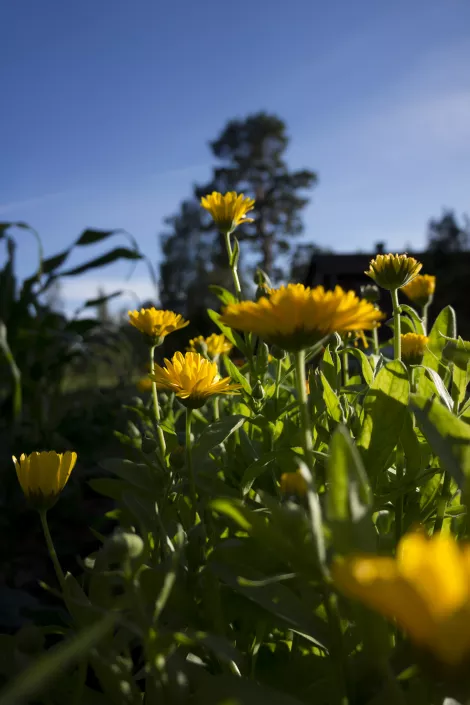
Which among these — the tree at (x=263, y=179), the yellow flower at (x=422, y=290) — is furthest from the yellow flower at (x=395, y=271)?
the tree at (x=263, y=179)

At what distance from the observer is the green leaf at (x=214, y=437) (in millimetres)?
587

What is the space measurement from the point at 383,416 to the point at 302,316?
23 centimetres

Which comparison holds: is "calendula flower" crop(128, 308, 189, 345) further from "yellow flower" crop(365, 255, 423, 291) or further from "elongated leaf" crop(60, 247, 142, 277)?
"elongated leaf" crop(60, 247, 142, 277)

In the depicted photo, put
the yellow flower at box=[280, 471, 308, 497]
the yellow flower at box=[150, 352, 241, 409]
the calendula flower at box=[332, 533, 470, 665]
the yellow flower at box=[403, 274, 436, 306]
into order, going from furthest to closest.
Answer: the yellow flower at box=[403, 274, 436, 306], the yellow flower at box=[150, 352, 241, 409], the yellow flower at box=[280, 471, 308, 497], the calendula flower at box=[332, 533, 470, 665]

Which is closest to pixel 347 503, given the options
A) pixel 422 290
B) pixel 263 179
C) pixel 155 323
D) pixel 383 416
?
pixel 383 416

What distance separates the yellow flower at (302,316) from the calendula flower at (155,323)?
0.40 metres

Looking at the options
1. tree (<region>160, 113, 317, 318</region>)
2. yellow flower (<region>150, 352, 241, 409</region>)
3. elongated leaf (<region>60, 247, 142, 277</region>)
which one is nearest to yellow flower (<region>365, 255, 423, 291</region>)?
yellow flower (<region>150, 352, 241, 409</region>)

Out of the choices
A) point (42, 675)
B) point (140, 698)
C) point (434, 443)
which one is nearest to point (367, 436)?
point (434, 443)

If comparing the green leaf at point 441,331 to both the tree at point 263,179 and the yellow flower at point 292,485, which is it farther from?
the tree at point 263,179

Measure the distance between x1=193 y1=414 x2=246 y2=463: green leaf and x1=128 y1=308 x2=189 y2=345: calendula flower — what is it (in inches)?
8.7

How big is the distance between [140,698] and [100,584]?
9 centimetres

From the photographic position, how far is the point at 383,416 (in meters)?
0.56

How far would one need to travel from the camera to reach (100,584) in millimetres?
448

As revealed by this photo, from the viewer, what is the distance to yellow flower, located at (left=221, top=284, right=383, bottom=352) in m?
0.37
